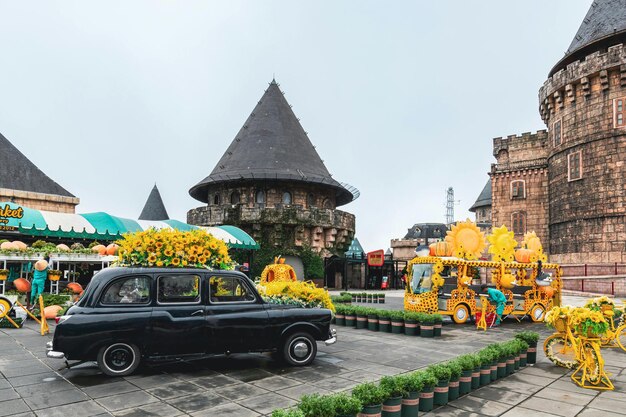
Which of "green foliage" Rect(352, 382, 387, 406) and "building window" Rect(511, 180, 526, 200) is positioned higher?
"building window" Rect(511, 180, 526, 200)

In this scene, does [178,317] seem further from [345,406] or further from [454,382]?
[454,382]

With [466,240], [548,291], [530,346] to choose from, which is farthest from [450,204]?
[530,346]

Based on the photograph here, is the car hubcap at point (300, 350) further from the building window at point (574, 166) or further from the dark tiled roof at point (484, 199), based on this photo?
the dark tiled roof at point (484, 199)

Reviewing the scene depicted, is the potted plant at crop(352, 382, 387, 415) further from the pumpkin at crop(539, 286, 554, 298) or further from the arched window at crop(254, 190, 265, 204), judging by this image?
the arched window at crop(254, 190, 265, 204)

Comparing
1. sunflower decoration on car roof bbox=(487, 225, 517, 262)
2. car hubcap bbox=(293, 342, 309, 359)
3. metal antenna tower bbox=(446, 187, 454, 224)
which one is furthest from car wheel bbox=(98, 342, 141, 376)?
metal antenna tower bbox=(446, 187, 454, 224)

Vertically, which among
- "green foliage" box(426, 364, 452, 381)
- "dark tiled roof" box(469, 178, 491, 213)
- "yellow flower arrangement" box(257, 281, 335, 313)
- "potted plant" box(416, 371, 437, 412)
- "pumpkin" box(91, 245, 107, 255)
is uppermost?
"dark tiled roof" box(469, 178, 491, 213)

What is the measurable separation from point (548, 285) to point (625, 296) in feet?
49.4

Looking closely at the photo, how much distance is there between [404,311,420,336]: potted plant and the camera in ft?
38.0

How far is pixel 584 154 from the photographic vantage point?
31.0m

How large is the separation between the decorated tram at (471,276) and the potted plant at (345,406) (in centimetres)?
954

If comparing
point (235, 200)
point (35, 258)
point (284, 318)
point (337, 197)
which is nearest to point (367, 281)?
point (337, 197)

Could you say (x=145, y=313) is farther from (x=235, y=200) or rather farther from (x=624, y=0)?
(x=624, y=0)

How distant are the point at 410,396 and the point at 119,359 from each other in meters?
4.60

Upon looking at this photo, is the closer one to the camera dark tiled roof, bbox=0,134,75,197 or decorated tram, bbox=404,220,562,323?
decorated tram, bbox=404,220,562,323
